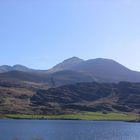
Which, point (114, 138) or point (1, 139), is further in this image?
point (114, 138)

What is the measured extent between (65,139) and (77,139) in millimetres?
4782

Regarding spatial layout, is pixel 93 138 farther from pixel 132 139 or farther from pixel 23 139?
pixel 23 139

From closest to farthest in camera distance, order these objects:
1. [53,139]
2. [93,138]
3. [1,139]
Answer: [1,139]
[53,139]
[93,138]

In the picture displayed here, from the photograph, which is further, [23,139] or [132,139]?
[132,139]

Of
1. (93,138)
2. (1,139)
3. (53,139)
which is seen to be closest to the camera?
(1,139)

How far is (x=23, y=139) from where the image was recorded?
12194 centimetres

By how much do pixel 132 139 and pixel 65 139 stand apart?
85.1 ft

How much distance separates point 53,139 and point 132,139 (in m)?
30.4

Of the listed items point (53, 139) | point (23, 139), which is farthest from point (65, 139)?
point (23, 139)

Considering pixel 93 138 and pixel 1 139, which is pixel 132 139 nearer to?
pixel 93 138

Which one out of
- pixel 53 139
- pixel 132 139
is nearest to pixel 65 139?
pixel 53 139

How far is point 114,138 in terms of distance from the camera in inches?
5566

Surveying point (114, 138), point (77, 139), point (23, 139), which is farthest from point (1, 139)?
point (114, 138)

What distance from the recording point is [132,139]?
5463 inches
